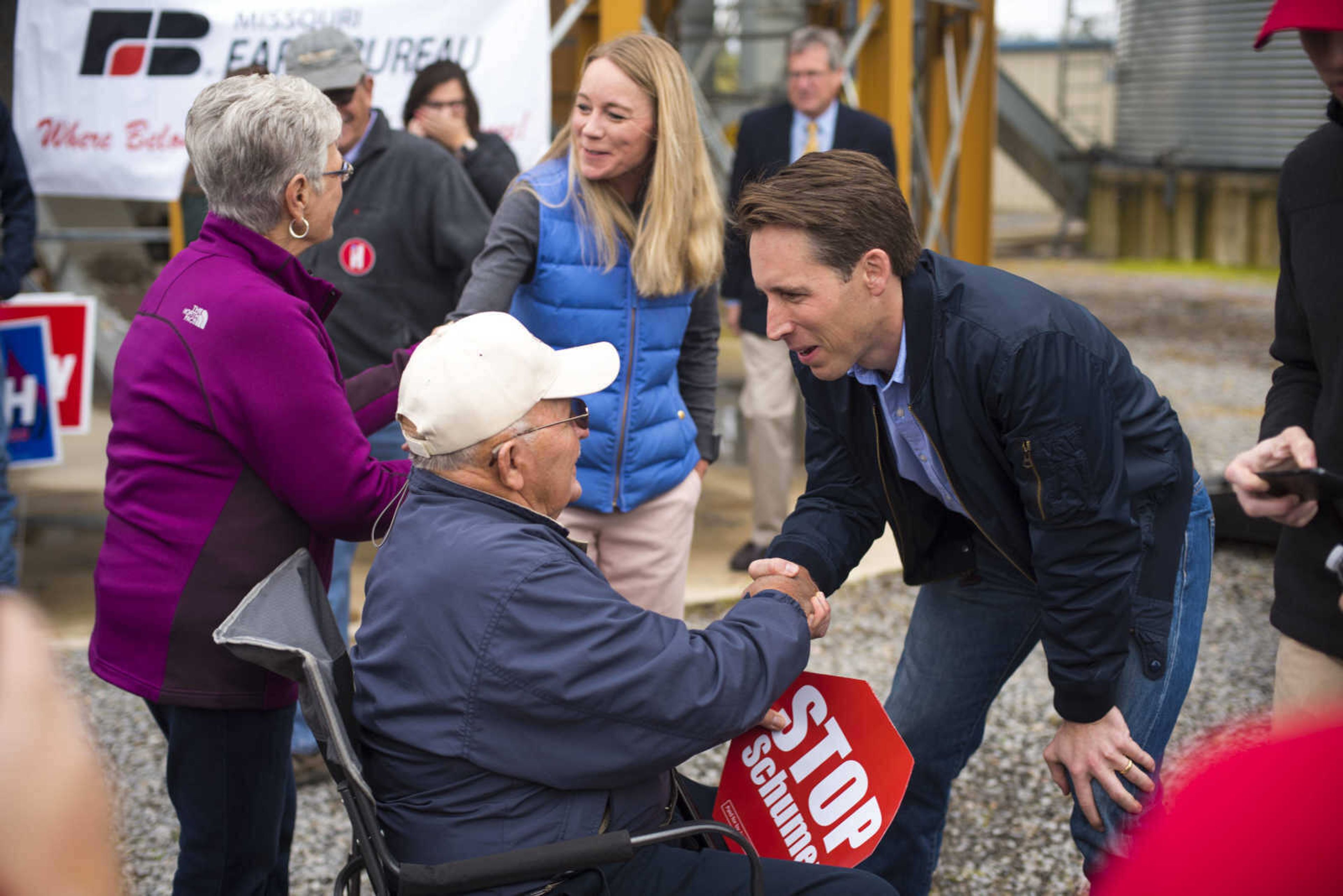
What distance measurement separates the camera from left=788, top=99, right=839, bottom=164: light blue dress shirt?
5910 mm

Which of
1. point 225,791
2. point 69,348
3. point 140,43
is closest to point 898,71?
point 140,43

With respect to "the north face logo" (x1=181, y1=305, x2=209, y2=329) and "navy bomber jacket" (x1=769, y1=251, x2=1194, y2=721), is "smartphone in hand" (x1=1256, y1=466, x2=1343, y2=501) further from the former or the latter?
"the north face logo" (x1=181, y1=305, x2=209, y2=329)

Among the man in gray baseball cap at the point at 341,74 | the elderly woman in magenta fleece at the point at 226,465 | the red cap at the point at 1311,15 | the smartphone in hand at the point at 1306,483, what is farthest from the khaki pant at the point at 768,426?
the red cap at the point at 1311,15

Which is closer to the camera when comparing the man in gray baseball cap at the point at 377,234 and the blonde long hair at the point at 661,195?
the blonde long hair at the point at 661,195

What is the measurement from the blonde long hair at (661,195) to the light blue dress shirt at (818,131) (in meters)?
2.56

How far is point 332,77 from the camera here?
12.6 feet

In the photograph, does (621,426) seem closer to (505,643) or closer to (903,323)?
(903,323)

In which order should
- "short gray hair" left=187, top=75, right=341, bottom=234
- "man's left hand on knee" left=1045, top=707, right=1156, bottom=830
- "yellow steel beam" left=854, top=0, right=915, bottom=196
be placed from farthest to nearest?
1. "yellow steel beam" left=854, top=0, right=915, bottom=196
2. "short gray hair" left=187, top=75, right=341, bottom=234
3. "man's left hand on knee" left=1045, top=707, right=1156, bottom=830

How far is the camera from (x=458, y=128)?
16.6 ft

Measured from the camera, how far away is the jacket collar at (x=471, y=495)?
2162mm

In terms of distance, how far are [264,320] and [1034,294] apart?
1371mm

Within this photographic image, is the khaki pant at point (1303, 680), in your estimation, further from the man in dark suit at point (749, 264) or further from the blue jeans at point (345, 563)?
the man in dark suit at point (749, 264)

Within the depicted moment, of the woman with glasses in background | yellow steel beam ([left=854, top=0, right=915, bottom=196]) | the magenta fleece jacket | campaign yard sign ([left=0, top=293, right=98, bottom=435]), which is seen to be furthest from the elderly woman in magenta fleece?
yellow steel beam ([left=854, top=0, right=915, bottom=196])

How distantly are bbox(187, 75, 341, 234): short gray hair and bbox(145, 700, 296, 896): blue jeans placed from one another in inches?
37.0
